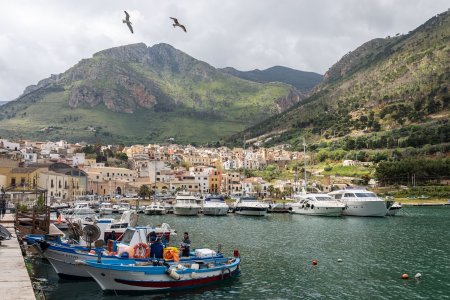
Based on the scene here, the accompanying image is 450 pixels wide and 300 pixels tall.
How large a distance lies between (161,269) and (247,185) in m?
125

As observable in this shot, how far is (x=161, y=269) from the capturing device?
2322 cm

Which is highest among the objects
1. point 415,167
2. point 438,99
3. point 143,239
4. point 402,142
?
point 438,99

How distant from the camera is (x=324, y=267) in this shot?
3050cm

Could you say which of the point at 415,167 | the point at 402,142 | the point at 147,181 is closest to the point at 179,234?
the point at 415,167

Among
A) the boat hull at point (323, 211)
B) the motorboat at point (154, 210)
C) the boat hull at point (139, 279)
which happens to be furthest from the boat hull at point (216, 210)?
the boat hull at point (139, 279)

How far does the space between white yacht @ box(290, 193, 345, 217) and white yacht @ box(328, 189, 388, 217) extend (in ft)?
4.20

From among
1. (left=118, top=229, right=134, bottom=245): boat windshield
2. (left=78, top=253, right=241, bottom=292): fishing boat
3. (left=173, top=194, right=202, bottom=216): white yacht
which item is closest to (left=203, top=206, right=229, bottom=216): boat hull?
(left=173, top=194, right=202, bottom=216): white yacht

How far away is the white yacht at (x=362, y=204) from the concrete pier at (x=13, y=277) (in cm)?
5895

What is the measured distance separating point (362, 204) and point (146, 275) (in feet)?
188

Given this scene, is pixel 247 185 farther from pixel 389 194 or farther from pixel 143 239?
pixel 143 239

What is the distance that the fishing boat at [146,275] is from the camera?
22.7 metres

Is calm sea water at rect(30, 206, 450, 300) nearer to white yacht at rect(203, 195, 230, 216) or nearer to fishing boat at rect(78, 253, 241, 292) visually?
fishing boat at rect(78, 253, 241, 292)

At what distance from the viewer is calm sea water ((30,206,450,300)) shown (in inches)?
938

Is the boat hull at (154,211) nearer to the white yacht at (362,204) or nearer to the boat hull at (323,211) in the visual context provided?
the boat hull at (323,211)
